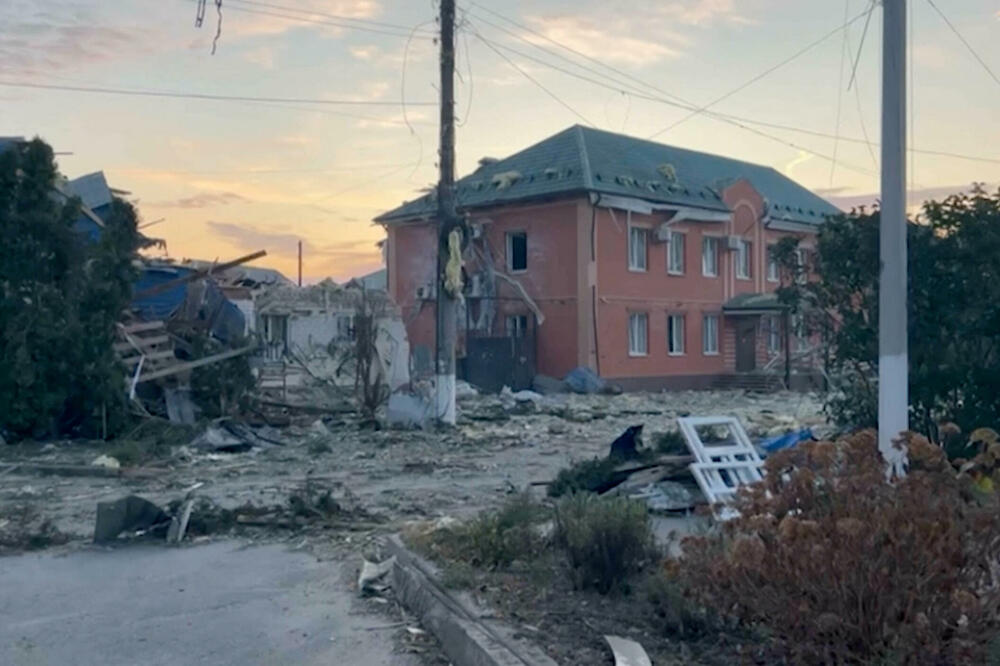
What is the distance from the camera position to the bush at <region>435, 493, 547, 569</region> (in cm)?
705

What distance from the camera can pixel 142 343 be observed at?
19.8 metres

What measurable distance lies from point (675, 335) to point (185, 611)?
3194 cm

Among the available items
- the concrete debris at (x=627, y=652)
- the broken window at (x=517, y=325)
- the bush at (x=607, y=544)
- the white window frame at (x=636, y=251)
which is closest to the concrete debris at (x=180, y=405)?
the bush at (x=607, y=544)

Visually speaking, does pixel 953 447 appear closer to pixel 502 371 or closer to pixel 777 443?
pixel 777 443

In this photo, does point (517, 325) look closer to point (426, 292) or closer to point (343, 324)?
point (426, 292)

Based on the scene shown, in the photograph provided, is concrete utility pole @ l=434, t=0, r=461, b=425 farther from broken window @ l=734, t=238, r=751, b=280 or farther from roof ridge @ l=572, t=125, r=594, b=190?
broken window @ l=734, t=238, r=751, b=280

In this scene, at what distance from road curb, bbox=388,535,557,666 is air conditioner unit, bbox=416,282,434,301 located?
96.5ft

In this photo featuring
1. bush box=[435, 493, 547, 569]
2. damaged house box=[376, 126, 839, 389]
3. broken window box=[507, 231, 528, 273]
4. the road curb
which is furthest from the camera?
broken window box=[507, 231, 528, 273]

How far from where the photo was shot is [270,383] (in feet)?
82.5

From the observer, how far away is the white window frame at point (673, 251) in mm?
36912

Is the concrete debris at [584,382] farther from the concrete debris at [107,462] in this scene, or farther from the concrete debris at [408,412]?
the concrete debris at [107,462]

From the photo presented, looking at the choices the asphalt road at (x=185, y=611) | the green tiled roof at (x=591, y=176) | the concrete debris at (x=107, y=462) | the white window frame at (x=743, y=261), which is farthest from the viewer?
the white window frame at (x=743, y=261)

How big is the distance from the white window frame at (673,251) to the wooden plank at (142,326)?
69.4ft

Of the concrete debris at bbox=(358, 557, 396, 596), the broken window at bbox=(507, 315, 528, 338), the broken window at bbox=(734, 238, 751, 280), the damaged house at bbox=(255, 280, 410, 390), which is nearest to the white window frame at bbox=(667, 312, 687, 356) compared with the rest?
the broken window at bbox=(734, 238, 751, 280)
